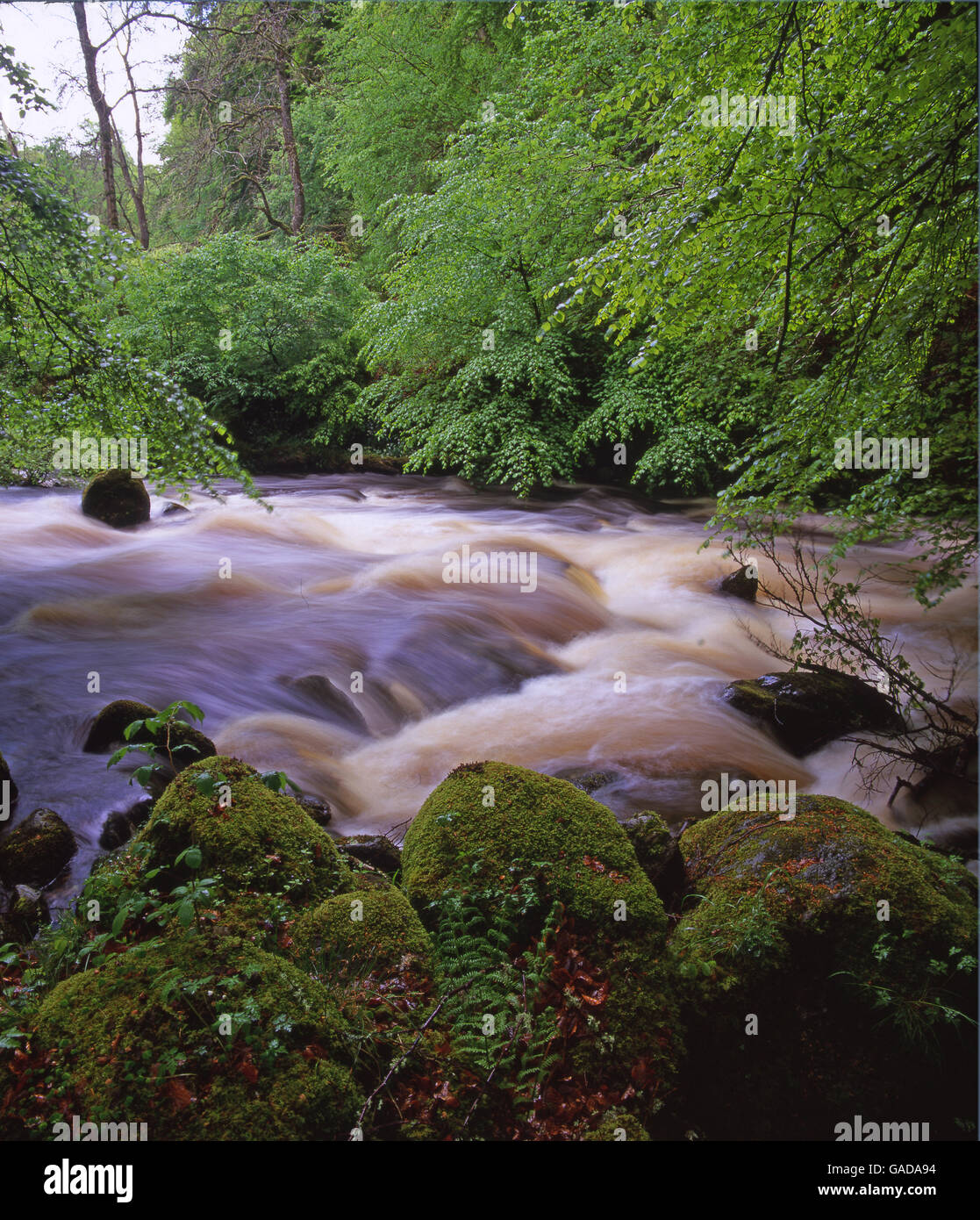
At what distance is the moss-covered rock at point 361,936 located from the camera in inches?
113

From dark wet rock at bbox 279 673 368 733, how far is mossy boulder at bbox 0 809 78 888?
243cm

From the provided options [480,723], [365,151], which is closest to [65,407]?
[480,723]


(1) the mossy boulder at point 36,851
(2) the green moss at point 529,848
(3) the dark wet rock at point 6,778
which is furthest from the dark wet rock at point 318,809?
(3) the dark wet rock at point 6,778

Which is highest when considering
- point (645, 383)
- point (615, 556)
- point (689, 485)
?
point (645, 383)

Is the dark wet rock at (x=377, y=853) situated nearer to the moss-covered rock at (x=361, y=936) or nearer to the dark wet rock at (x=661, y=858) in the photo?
the moss-covered rock at (x=361, y=936)

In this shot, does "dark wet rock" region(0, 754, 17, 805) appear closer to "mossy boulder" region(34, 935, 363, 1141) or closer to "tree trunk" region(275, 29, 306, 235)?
"mossy boulder" region(34, 935, 363, 1141)

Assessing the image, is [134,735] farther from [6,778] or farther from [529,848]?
[529,848]

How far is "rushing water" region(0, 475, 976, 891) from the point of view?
536 cm

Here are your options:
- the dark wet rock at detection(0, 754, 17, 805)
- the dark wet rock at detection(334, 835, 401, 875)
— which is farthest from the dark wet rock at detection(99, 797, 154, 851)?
the dark wet rock at detection(334, 835, 401, 875)

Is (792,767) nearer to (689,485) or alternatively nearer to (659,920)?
(659,920)

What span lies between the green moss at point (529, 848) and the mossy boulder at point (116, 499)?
803cm

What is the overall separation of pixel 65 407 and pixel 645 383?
8890 mm

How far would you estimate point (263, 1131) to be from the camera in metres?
2.22

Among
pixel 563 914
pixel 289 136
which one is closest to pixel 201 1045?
pixel 563 914
